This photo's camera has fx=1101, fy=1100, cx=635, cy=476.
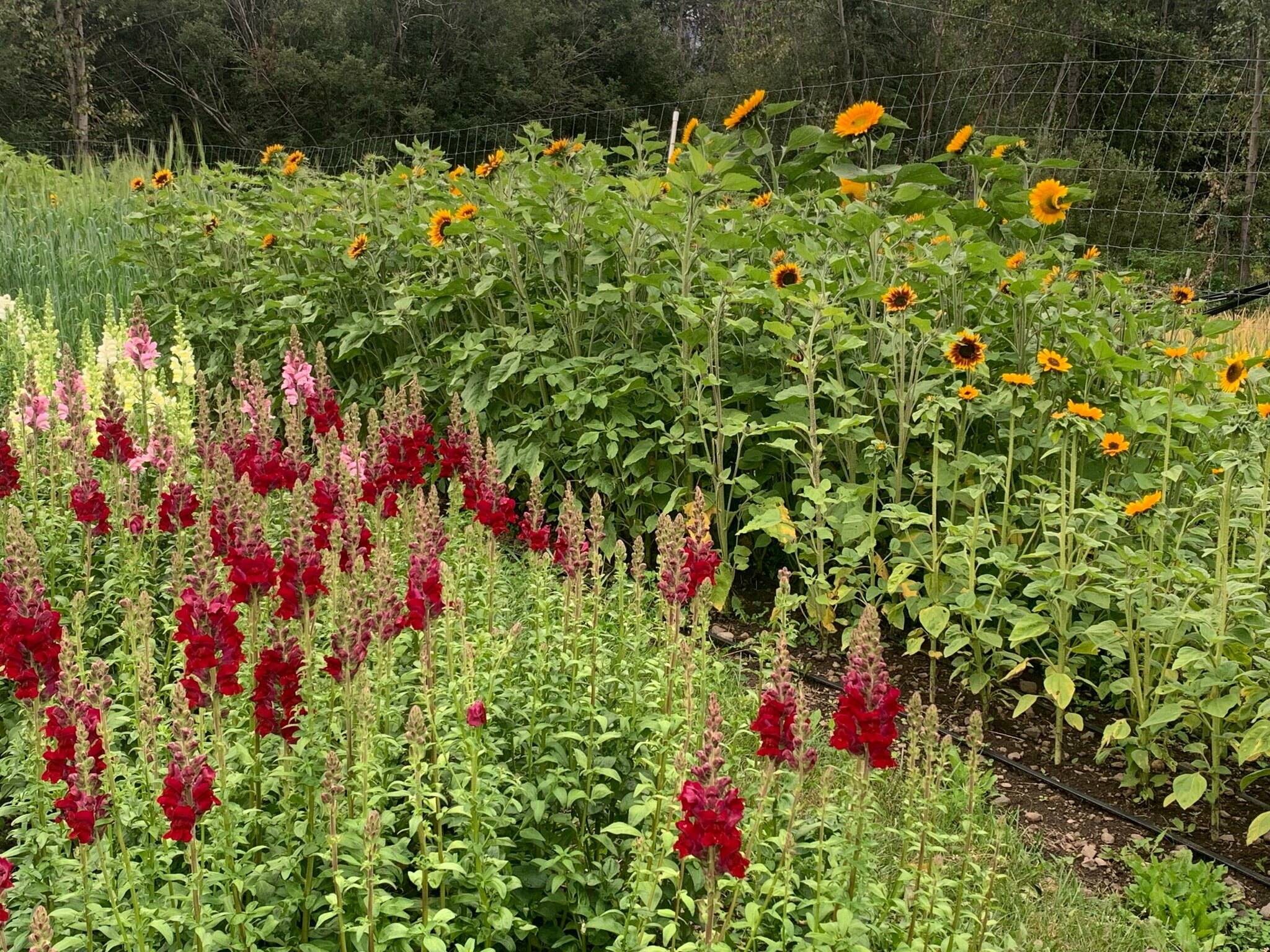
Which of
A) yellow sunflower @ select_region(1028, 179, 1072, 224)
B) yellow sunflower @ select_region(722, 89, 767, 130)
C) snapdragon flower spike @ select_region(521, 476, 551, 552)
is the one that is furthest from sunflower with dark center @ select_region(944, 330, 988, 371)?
snapdragon flower spike @ select_region(521, 476, 551, 552)

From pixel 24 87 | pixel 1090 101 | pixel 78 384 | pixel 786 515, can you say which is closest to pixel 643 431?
pixel 786 515

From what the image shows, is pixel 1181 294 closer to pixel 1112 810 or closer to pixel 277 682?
pixel 1112 810

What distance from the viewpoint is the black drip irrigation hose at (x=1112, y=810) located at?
2.84 m

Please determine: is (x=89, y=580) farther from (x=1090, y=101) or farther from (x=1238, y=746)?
(x=1090, y=101)

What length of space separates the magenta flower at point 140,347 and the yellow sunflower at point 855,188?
8.45 ft

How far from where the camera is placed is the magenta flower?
3926 millimetres

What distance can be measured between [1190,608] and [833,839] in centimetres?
157

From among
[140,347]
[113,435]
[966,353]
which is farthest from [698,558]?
[140,347]

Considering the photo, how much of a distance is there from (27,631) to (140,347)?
7.37 ft

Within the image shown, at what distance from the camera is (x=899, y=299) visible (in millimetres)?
3594

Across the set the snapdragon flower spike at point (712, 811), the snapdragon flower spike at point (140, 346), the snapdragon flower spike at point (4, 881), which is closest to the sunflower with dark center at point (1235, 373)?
the snapdragon flower spike at point (712, 811)

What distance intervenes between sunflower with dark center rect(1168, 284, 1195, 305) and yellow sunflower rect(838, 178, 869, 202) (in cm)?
120

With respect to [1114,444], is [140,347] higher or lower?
lower

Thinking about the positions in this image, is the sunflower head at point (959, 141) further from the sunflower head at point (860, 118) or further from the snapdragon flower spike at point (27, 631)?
the snapdragon flower spike at point (27, 631)
